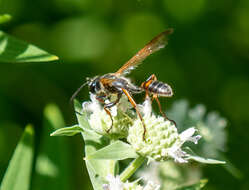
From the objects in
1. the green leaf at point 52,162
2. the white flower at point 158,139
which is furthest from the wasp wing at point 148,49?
the green leaf at point 52,162

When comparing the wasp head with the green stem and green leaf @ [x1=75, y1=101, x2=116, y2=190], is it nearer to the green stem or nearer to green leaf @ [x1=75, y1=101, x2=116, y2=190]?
green leaf @ [x1=75, y1=101, x2=116, y2=190]

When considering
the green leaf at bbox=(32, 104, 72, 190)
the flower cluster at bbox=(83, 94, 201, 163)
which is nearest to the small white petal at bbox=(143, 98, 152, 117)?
the flower cluster at bbox=(83, 94, 201, 163)

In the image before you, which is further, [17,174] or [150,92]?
[150,92]

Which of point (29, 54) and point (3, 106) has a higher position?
point (3, 106)

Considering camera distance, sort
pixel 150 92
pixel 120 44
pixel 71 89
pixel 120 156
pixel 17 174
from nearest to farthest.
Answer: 1. pixel 120 156
2. pixel 17 174
3. pixel 150 92
4. pixel 71 89
5. pixel 120 44

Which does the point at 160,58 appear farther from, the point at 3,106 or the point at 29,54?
the point at 29,54

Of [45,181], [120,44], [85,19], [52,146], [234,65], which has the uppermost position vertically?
[85,19]

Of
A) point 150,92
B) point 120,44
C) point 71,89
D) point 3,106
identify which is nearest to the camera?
point 150,92

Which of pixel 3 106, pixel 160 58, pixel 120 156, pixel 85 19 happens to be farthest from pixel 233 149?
pixel 120 156
